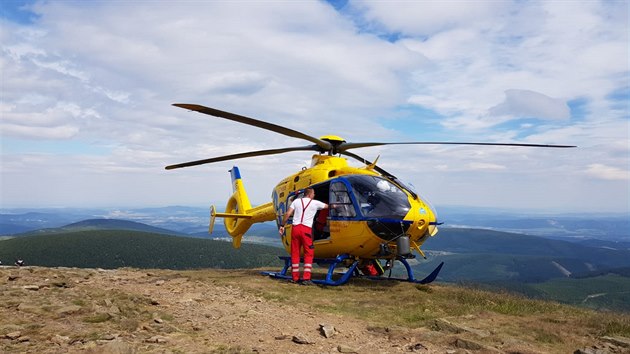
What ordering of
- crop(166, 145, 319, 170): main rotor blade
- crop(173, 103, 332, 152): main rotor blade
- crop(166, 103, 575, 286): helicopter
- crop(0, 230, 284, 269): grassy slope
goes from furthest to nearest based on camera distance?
crop(0, 230, 284, 269): grassy slope
crop(166, 145, 319, 170): main rotor blade
crop(166, 103, 575, 286): helicopter
crop(173, 103, 332, 152): main rotor blade

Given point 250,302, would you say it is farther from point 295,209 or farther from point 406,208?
point 406,208

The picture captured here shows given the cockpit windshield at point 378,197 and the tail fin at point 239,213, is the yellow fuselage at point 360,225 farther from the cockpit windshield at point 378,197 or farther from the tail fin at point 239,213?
the tail fin at point 239,213

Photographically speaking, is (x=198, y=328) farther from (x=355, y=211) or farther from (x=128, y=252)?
(x=128, y=252)

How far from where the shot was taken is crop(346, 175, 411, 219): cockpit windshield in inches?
481

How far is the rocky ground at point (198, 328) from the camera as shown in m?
5.93

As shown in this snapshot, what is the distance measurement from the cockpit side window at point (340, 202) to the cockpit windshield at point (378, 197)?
0.90 feet

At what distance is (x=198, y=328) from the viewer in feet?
23.0

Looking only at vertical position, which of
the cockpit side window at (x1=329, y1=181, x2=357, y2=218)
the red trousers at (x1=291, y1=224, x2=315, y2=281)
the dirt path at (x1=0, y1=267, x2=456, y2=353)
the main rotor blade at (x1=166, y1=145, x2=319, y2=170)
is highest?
the main rotor blade at (x1=166, y1=145, x2=319, y2=170)

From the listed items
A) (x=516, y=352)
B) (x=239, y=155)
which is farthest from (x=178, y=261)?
(x=516, y=352)

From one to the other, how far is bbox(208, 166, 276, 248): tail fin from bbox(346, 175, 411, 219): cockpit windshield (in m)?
6.08

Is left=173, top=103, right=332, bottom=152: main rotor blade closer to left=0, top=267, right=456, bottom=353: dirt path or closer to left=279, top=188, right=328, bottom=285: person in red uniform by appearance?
left=279, top=188, right=328, bottom=285: person in red uniform

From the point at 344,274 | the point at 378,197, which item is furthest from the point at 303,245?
the point at 378,197

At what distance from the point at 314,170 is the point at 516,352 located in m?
9.51

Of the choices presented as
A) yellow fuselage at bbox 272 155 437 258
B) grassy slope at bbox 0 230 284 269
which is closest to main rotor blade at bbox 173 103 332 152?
yellow fuselage at bbox 272 155 437 258
